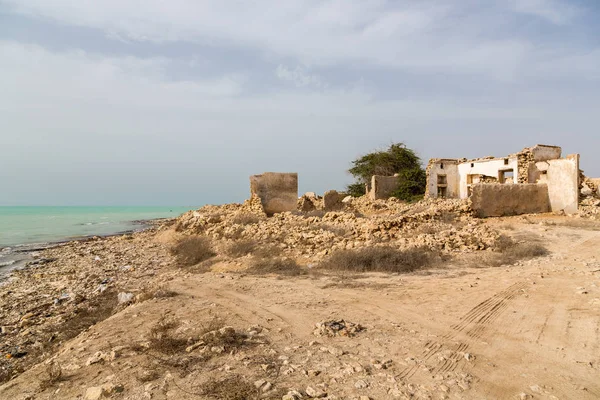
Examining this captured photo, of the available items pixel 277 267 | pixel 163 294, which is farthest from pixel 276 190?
pixel 163 294

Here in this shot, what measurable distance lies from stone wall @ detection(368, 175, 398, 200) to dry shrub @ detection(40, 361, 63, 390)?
21.1m

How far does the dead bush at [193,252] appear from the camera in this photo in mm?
10062

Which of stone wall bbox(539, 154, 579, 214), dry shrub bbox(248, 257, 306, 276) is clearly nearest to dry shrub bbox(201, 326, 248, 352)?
dry shrub bbox(248, 257, 306, 276)

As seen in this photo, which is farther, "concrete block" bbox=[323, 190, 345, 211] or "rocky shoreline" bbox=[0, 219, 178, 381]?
"concrete block" bbox=[323, 190, 345, 211]

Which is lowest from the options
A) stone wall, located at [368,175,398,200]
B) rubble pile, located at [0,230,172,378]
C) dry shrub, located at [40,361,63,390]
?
rubble pile, located at [0,230,172,378]

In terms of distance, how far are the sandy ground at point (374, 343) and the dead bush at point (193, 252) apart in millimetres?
3463

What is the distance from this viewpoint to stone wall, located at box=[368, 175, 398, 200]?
78.0 feet

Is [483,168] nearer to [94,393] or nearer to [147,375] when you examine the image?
[147,375]

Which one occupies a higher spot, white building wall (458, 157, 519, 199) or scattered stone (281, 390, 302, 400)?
white building wall (458, 157, 519, 199)

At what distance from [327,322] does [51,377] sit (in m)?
2.73

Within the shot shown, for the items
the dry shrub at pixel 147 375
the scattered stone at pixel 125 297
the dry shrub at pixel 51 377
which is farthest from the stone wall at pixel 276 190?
the dry shrub at pixel 147 375

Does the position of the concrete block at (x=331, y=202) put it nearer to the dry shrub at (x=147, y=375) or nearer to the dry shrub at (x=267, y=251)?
the dry shrub at (x=267, y=251)

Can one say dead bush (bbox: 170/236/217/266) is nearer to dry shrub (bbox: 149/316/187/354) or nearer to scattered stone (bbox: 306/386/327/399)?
dry shrub (bbox: 149/316/187/354)

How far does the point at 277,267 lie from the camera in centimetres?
798
